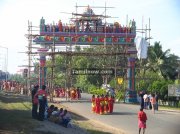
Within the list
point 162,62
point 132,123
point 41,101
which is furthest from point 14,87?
point 41,101

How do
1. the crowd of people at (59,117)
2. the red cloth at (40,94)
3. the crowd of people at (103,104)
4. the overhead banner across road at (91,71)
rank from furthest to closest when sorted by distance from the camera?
the overhead banner across road at (91,71) < the crowd of people at (103,104) < the crowd of people at (59,117) < the red cloth at (40,94)

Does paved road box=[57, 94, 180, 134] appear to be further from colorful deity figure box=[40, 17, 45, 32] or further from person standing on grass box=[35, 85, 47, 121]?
colorful deity figure box=[40, 17, 45, 32]

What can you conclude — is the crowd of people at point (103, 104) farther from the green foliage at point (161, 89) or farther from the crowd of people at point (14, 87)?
the crowd of people at point (14, 87)

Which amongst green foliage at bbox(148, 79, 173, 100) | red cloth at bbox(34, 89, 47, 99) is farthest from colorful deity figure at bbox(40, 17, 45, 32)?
red cloth at bbox(34, 89, 47, 99)

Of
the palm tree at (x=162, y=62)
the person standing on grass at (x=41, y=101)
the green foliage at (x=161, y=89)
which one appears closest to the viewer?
the person standing on grass at (x=41, y=101)

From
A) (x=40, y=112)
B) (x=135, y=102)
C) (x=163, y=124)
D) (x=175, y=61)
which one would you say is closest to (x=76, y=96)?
(x=135, y=102)

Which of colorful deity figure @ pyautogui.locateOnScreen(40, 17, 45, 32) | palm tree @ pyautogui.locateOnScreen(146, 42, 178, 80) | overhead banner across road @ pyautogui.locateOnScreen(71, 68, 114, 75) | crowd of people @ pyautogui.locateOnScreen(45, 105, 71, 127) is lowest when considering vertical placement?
crowd of people @ pyautogui.locateOnScreen(45, 105, 71, 127)

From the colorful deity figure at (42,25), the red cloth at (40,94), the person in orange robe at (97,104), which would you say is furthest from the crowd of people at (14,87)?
the red cloth at (40,94)

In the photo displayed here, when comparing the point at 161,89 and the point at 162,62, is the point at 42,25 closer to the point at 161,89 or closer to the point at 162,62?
the point at 161,89

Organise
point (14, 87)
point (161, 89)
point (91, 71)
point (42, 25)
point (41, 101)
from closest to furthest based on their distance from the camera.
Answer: point (41, 101) < point (91, 71) < point (42, 25) < point (161, 89) < point (14, 87)

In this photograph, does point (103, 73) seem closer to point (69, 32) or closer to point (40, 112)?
point (69, 32)

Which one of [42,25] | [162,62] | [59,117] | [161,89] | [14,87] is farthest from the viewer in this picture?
[14,87]

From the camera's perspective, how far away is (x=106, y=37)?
1484 inches

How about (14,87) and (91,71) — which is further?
(14,87)
